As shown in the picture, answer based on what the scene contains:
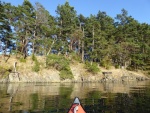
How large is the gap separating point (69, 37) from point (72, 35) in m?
2.08

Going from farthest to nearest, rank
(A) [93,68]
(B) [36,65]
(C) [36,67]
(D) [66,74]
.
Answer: (A) [93,68] < (D) [66,74] < (B) [36,65] < (C) [36,67]

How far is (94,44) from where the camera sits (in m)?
69.4

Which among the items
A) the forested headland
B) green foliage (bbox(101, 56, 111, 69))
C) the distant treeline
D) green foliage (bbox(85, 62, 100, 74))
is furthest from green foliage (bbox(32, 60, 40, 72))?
green foliage (bbox(101, 56, 111, 69))

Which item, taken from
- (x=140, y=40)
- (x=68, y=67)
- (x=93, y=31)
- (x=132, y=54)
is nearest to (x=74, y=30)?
(x=93, y=31)

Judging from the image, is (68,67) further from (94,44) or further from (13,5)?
(13,5)

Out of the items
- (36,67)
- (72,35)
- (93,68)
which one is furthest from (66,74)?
(72,35)

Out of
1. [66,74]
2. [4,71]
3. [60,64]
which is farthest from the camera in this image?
[60,64]

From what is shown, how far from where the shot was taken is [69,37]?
68.6 meters

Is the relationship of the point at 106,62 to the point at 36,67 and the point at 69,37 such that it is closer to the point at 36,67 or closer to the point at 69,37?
the point at 69,37

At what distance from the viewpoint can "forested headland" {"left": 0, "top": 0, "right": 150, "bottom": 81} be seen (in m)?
58.4

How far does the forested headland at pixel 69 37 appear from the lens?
2299 inches

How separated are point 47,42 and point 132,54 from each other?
2999 centimetres

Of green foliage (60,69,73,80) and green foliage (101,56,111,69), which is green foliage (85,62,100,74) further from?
green foliage (101,56,111,69)

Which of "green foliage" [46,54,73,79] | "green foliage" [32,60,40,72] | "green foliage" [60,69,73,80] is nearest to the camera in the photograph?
"green foliage" [32,60,40,72]
